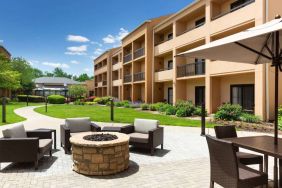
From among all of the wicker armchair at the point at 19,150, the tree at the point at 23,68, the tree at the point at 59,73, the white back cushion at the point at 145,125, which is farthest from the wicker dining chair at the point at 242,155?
the tree at the point at 59,73

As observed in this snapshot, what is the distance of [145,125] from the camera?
29.5 ft

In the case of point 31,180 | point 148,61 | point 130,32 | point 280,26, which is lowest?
point 31,180

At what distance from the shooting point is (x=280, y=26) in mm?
4039

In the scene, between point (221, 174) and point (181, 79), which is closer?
point (221, 174)

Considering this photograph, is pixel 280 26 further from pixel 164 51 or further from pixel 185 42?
pixel 164 51

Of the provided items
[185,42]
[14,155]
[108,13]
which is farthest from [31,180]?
[108,13]

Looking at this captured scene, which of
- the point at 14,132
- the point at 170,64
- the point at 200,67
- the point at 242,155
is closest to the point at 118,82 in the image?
the point at 170,64

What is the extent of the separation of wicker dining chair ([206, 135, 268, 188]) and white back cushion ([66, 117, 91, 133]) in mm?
5533

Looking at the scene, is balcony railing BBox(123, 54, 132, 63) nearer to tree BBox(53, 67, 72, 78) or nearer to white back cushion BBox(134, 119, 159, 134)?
white back cushion BBox(134, 119, 159, 134)

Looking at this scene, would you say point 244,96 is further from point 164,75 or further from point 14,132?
point 14,132

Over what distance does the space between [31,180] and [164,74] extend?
23.0 metres

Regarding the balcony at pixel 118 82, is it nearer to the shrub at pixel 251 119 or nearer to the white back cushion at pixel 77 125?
the shrub at pixel 251 119

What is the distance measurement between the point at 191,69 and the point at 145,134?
16146mm

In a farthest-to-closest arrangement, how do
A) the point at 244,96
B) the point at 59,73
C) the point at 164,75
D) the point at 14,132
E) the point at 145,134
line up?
the point at 59,73 < the point at 164,75 < the point at 244,96 < the point at 145,134 < the point at 14,132
